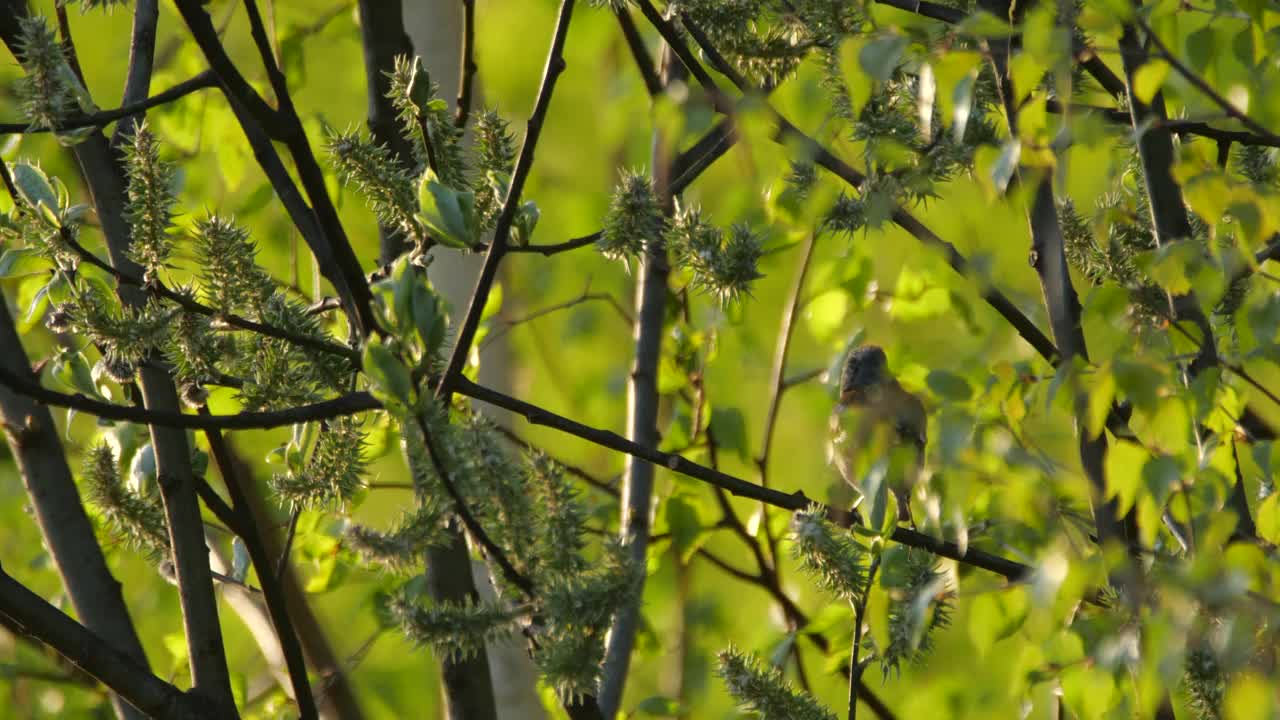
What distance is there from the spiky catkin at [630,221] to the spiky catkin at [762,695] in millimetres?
369

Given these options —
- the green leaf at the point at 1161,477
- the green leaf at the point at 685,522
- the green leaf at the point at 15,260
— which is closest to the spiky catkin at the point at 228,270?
the green leaf at the point at 15,260

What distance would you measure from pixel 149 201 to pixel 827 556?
0.60 m

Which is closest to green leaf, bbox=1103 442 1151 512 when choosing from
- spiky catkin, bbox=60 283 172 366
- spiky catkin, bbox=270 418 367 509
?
spiky catkin, bbox=270 418 367 509

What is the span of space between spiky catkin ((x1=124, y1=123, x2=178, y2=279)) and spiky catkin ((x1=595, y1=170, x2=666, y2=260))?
0.33 m

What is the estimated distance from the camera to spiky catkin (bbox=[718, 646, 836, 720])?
3.40 feet

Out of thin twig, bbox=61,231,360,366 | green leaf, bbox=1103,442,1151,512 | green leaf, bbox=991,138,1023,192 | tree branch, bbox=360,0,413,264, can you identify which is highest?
tree branch, bbox=360,0,413,264

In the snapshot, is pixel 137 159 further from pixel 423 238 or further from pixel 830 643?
pixel 830 643

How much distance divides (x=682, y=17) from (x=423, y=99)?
0.27 metres

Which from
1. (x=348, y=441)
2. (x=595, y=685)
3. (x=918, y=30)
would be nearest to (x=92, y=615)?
(x=348, y=441)

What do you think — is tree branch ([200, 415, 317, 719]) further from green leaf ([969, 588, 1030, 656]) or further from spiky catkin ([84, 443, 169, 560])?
green leaf ([969, 588, 1030, 656])

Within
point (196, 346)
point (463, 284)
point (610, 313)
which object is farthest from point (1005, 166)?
point (610, 313)

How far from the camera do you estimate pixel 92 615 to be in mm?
1304

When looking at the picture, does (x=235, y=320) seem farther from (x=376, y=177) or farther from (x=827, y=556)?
(x=827, y=556)

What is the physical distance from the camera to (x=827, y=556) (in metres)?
0.99
